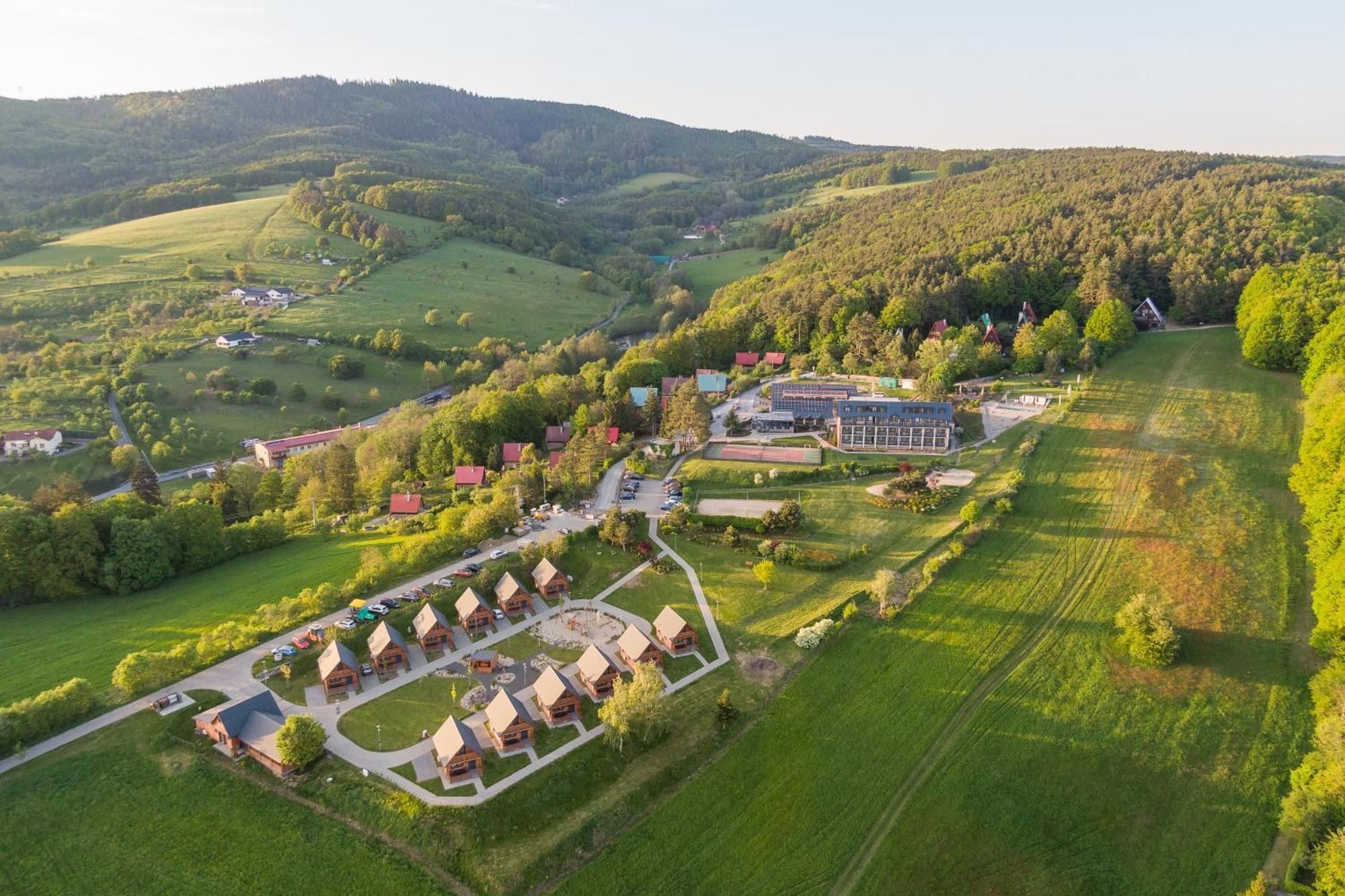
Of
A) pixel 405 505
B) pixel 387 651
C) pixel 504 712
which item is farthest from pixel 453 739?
pixel 405 505

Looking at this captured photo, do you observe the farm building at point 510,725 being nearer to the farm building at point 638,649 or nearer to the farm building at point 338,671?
the farm building at point 638,649

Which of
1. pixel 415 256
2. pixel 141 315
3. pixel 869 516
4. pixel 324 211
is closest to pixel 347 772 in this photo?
pixel 869 516

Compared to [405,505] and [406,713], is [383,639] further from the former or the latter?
[405,505]

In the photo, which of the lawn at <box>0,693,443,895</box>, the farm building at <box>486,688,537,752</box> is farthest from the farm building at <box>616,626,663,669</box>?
the lawn at <box>0,693,443,895</box>

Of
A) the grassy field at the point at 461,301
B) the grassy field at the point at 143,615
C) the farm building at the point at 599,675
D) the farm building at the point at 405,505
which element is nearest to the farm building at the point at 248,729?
the grassy field at the point at 143,615

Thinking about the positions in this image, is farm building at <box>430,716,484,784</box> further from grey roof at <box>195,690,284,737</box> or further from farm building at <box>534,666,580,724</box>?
grey roof at <box>195,690,284,737</box>
